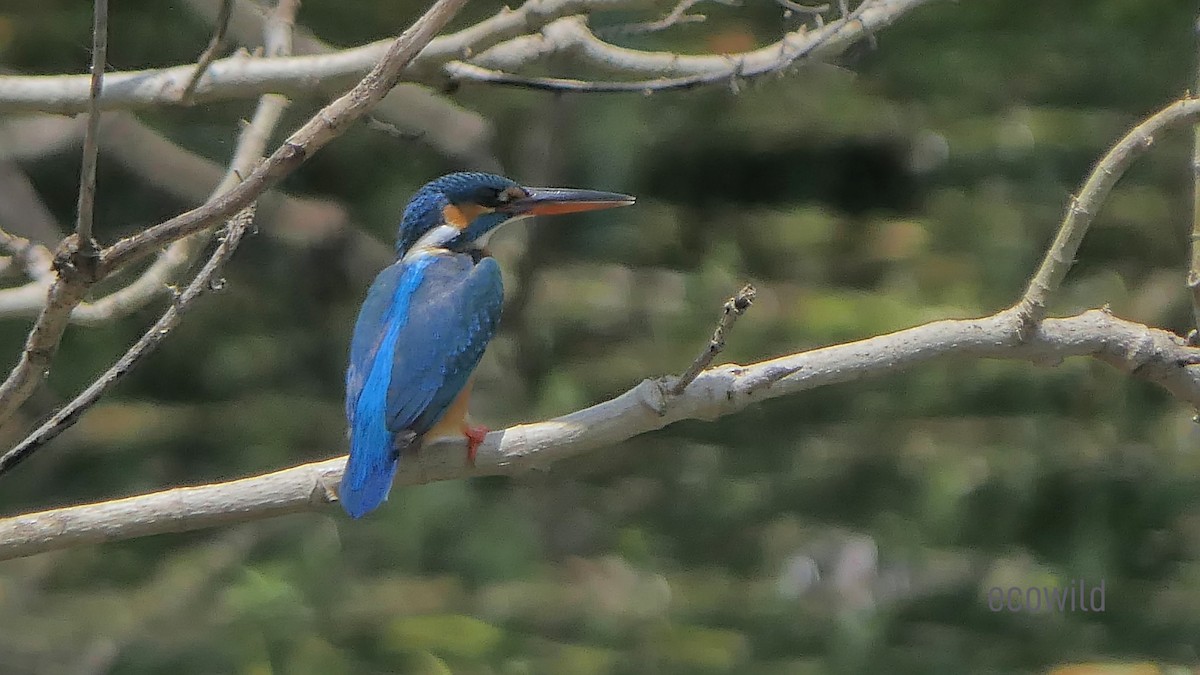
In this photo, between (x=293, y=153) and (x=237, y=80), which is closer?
(x=293, y=153)

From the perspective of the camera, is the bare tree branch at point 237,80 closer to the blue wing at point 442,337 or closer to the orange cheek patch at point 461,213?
the orange cheek patch at point 461,213

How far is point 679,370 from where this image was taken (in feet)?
13.9

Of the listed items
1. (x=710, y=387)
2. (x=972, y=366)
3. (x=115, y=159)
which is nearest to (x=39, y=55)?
(x=115, y=159)

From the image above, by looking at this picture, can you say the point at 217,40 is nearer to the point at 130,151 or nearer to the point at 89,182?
the point at 89,182

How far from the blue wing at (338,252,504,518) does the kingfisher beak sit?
0.13 m

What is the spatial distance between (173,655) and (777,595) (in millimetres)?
1720

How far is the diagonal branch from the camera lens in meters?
1.89

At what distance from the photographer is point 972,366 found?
14.6ft

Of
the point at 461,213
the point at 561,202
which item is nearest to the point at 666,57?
the point at 561,202

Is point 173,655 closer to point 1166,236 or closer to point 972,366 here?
point 972,366

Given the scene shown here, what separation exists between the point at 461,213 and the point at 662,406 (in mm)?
1045

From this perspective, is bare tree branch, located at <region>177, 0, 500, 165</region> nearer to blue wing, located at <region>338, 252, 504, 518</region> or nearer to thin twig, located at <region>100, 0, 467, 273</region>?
blue wing, located at <region>338, 252, 504, 518</region>

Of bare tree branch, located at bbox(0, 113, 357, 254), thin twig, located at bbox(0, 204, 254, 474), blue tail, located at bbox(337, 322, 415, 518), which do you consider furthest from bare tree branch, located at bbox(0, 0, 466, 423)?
bare tree branch, located at bbox(0, 113, 357, 254)

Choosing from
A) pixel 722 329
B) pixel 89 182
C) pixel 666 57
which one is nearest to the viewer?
pixel 89 182
